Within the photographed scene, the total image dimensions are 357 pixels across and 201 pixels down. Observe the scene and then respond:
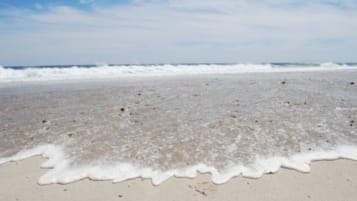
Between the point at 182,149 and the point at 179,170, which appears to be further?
the point at 182,149

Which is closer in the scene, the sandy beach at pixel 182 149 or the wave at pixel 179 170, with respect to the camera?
the sandy beach at pixel 182 149

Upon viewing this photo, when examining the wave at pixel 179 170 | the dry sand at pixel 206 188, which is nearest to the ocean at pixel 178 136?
the wave at pixel 179 170

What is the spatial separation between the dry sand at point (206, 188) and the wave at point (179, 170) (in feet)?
0.34

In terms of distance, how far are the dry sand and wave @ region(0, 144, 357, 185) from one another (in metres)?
0.10

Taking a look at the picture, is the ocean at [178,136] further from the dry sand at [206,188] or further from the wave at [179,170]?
the dry sand at [206,188]

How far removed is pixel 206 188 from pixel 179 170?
0.54m

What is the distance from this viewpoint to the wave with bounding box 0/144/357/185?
369 cm

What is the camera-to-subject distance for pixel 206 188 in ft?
11.2

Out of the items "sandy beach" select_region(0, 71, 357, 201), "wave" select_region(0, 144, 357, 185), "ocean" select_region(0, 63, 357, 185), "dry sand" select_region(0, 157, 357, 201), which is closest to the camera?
"dry sand" select_region(0, 157, 357, 201)

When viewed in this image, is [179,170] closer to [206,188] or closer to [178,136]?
[206,188]

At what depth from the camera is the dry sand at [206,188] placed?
321cm

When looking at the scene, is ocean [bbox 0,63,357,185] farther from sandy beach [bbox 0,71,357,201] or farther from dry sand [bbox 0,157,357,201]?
dry sand [bbox 0,157,357,201]

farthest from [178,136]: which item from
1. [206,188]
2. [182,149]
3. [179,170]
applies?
[206,188]

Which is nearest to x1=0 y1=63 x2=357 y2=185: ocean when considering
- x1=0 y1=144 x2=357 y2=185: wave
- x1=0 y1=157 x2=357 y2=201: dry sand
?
x1=0 y1=144 x2=357 y2=185: wave
